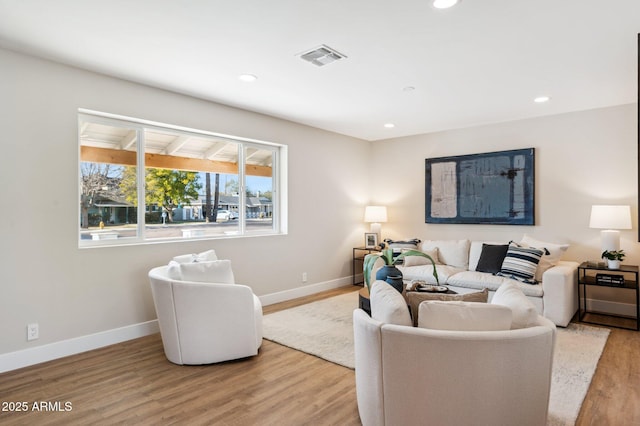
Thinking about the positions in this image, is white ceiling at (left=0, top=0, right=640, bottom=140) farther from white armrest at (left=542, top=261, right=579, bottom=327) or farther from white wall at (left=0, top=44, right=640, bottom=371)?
white armrest at (left=542, top=261, right=579, bottom=327)

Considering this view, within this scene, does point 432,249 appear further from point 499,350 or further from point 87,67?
point 87,67

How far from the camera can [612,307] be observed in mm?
4484

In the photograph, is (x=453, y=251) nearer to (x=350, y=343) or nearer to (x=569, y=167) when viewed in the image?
(x=569, y=167)

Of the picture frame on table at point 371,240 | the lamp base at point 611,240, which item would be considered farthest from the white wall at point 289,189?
the lamp base at point 611,240

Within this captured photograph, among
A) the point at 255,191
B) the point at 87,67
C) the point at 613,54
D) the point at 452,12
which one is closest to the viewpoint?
the point at 452,12

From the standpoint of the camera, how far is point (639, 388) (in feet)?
8.66

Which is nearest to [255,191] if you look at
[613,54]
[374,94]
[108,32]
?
[374,94]

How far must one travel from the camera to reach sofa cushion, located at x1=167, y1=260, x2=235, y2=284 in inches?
123

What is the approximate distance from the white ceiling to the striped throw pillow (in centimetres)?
171

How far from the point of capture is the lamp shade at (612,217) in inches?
160

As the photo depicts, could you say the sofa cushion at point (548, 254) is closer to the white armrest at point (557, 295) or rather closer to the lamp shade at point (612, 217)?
the white armrest at point (557, 295)

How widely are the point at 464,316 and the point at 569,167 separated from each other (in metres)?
3.94

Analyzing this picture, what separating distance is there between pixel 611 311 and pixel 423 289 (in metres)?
3.48

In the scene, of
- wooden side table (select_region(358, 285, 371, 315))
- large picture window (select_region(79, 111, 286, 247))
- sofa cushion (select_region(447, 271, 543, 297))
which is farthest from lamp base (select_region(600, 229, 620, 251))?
large picture window (select_region(79, 111, 286, 247))
